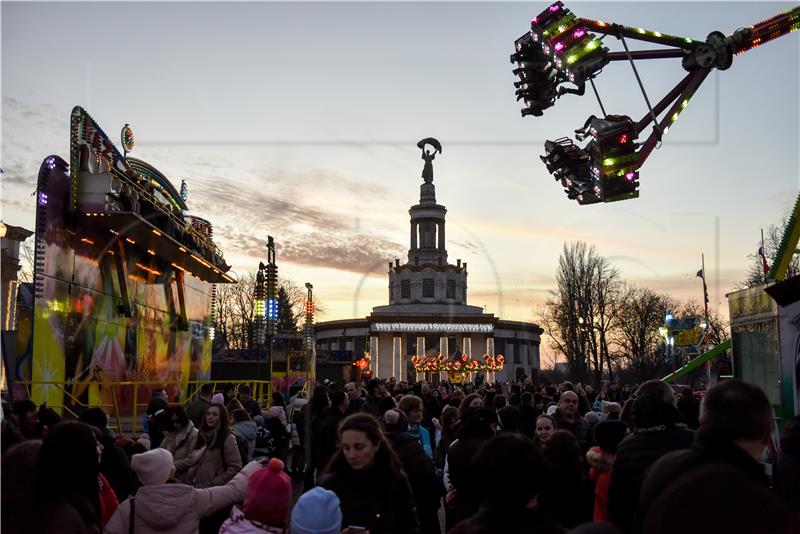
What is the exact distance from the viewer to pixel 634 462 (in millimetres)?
5062

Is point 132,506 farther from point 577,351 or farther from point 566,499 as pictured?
point 577,351

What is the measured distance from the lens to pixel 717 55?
13211 mm

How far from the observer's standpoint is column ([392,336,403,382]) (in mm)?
95750

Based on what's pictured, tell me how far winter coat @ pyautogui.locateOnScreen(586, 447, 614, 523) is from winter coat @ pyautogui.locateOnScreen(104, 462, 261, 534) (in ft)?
8.95

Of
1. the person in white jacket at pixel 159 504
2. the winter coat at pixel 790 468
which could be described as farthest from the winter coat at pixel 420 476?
the winter coat at pixel 790 468

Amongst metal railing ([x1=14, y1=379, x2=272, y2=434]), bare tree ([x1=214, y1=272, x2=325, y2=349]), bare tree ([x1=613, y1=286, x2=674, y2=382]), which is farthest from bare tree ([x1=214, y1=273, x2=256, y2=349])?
metal railing ([x1=14, y1=379, x2=272, y2=434])

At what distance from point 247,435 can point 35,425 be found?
2.50 m

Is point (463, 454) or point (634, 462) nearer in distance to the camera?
point (634, 462)

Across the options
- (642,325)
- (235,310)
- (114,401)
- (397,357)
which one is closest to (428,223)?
(397,357)

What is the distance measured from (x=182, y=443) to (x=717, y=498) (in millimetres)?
6793

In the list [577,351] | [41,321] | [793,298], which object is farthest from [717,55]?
[577,351]

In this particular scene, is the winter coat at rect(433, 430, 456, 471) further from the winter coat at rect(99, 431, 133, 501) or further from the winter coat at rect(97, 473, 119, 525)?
the winter coat at rect(97, 473, 119, 525)

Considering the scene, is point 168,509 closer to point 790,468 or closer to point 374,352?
point 790,468

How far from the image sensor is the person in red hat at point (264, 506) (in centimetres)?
471
